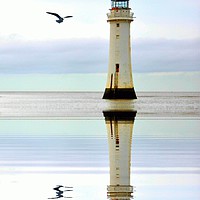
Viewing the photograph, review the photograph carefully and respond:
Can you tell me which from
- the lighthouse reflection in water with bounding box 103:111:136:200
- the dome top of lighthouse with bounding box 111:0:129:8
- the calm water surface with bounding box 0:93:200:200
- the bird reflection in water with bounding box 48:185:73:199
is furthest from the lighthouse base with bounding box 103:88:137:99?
the bird reflection in water with bounding box 48:185:73:199

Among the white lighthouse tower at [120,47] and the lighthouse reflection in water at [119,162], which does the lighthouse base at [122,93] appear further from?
the lighthouse reflection in water at [119,162]

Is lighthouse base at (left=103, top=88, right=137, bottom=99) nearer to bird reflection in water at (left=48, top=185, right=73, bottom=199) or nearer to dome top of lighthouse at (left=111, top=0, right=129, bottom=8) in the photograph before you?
dome top of lighthouse at (left=111, top=0, right=129, bottom=8)

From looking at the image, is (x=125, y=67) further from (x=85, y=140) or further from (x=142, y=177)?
(x=142, y=177)

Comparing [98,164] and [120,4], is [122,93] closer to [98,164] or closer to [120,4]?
[120,4]

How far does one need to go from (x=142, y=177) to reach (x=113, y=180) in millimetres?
537

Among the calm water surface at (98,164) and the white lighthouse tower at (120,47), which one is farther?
the white lighthouse tower at (120,47)

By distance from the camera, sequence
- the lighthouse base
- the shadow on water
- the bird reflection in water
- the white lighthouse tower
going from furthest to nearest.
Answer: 1. the lighthouse base
2. the white lighthouse tower
3. the shadow on water
4. the bird reflection in water

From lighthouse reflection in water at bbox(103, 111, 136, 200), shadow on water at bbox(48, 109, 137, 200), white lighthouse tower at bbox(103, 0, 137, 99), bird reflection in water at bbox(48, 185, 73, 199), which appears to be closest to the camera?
bird reflection in water at bbox(48, 185, 73, 199)

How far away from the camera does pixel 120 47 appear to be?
55.8 m

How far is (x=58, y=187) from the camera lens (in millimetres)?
12258

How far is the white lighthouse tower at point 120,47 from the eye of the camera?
55250mm

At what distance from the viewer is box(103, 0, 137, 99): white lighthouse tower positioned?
55250 mm

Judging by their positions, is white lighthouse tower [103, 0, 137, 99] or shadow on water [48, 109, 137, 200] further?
white lighthouse tower [103, 0, 137, 99]

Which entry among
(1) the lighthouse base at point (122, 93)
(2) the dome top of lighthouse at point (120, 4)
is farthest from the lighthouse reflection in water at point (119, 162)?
(1) the lighthouse base at point (122, 93)
